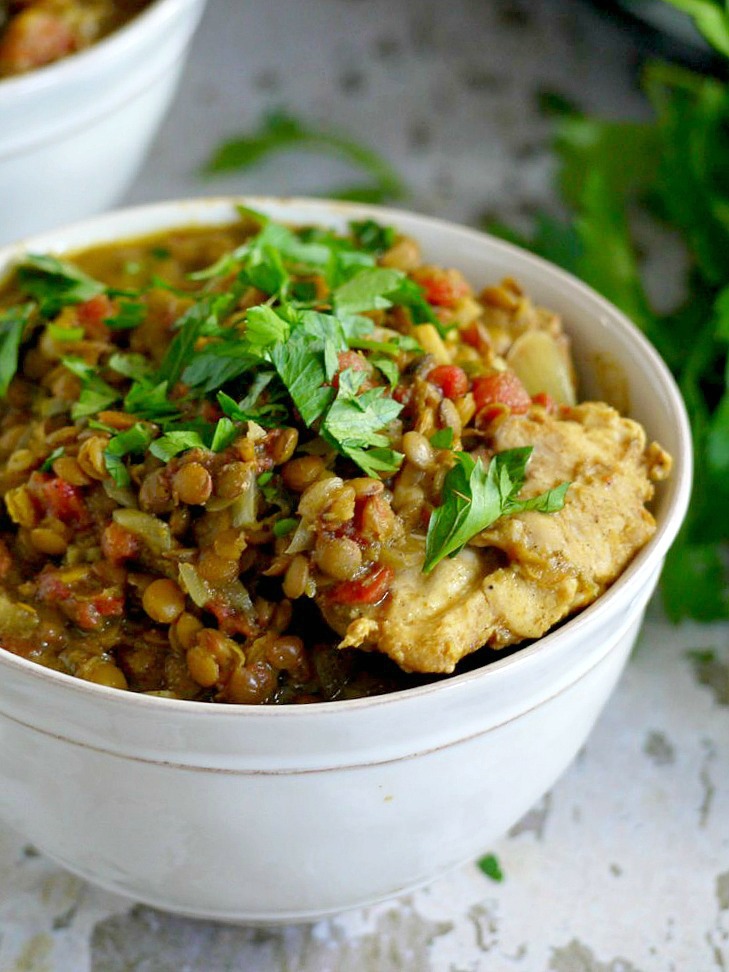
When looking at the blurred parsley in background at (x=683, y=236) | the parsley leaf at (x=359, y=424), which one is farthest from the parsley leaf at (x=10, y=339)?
the blurred parsley in background at (x=683, y=236)

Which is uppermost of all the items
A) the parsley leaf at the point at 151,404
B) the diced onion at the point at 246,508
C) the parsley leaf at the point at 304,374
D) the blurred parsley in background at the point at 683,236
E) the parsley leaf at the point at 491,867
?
the parsley leaf at the point at 304,374

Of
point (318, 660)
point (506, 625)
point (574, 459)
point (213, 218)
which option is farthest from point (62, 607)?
point (213, 218)

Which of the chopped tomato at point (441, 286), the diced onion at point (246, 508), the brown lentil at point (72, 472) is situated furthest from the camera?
the chopped tomato at point (441, 286)

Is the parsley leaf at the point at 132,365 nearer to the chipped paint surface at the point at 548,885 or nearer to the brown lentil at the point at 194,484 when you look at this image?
the brown lentil at the point at 194,484

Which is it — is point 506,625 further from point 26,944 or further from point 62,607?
point 26,944

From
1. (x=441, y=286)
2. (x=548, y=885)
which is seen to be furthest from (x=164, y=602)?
(x=548, y=885)

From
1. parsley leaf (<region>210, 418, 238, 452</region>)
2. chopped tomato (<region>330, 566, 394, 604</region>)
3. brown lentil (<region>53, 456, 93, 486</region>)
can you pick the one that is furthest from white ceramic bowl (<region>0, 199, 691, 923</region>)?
parsley leaf (<region>210, 418, 238, 452</region>)
